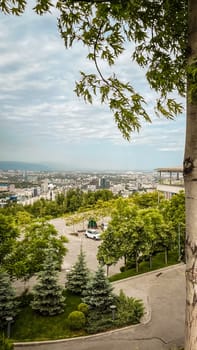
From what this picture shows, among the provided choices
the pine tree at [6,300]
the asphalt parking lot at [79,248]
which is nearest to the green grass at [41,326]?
the pine tree at [6,300]

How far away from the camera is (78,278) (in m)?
13.5

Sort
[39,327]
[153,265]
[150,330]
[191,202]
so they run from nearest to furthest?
[191,202], [150,330], [39,327], [153,265]

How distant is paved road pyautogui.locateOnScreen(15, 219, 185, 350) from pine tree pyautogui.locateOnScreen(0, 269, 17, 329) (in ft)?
5.41

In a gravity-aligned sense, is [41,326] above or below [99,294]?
below

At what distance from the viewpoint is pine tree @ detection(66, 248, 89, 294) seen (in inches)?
526

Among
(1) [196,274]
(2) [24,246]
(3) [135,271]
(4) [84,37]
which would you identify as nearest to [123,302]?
(2) [24,246]

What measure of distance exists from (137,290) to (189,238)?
11.8 metres

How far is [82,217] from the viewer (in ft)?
113

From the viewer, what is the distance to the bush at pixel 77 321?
1002 centimetres

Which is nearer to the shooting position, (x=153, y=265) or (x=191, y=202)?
(x=191, y=202)

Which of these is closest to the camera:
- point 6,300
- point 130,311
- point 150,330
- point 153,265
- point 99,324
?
point 150,330

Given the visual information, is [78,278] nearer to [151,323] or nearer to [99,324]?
[99,324]

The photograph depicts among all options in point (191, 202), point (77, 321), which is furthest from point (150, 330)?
point (191, 202)

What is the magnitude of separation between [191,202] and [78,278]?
38.7 feet
